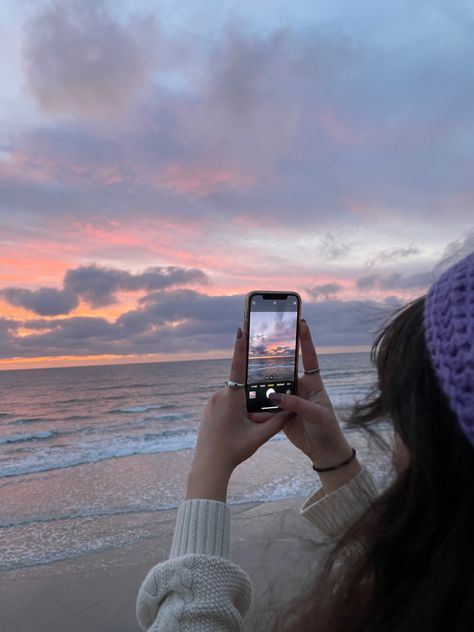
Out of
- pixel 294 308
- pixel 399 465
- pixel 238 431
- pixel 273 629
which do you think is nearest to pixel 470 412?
pixel 399 465

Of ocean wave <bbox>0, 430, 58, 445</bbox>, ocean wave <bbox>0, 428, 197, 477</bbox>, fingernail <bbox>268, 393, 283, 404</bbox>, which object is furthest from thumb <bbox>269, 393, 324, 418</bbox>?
ocean wave <bbox>0, 430, 58, 445</bbox>

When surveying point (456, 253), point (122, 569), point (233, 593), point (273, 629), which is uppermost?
point (456, 253)

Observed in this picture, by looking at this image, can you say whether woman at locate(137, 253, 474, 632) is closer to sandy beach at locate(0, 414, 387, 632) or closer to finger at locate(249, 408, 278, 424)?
finger at locate(249, 408, 278, 424)

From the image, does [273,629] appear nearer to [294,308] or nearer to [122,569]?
[294,308]

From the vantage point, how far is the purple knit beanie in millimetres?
932

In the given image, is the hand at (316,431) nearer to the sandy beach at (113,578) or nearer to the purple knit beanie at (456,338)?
the purple knit beanie at (456,338)

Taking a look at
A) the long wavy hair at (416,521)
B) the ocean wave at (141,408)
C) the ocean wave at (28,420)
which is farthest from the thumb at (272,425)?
the ocean wave at (141,408)

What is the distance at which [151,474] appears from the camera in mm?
9930

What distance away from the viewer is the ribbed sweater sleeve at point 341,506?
5.86ft

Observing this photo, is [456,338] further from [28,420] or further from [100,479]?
[28,420]

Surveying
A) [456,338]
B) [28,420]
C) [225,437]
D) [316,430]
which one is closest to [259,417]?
[225,437]

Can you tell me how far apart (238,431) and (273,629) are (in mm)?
569

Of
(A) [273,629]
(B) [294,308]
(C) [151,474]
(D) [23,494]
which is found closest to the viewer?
(A) [273,629]

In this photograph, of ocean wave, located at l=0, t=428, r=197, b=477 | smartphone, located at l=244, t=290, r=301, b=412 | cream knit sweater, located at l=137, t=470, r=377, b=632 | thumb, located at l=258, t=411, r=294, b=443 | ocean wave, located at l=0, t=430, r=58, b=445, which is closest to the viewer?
cream knit sweater, located at l=137, t=470, r=377, b=632
